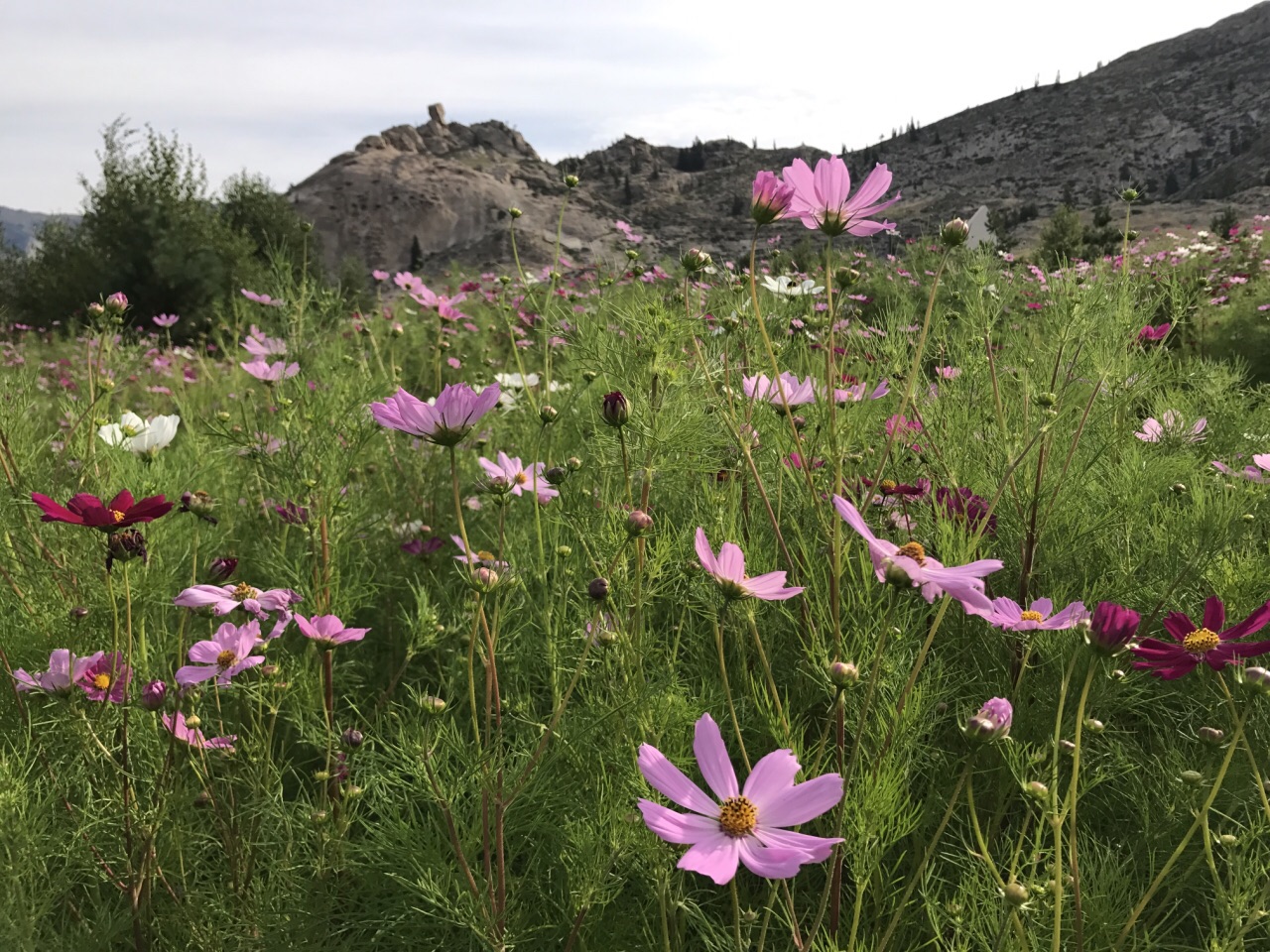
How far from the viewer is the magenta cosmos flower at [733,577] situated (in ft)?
2.22

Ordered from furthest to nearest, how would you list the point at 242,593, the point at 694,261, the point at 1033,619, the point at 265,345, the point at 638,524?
the point at 265,345
the point at 694,261
the point at 242,593
the point at 1033,619
the point at 638,524

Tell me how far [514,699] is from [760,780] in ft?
2.09

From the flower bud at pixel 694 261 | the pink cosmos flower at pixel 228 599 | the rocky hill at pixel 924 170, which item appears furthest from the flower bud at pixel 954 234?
the rocky hill at pixel 924 170

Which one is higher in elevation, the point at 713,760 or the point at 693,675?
the point at 713,760

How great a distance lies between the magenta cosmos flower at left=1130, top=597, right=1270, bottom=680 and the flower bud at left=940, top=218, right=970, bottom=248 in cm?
47

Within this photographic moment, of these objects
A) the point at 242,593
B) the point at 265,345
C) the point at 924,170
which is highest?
the point at 924,170

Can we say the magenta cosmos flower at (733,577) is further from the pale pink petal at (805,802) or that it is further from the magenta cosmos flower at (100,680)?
the magenta cosmos flower at (100,680)

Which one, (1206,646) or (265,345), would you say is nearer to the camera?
(1206,646)

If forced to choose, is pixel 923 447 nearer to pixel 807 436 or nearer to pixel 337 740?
pixel 807 436

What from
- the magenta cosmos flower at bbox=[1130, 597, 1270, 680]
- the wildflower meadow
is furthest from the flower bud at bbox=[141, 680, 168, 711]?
the magenta cosmos flower at bbox=[1130, 597, 1270, 680]

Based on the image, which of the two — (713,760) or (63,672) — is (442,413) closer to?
(713,760)

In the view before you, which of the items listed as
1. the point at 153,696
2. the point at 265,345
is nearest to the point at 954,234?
the point at 153,696

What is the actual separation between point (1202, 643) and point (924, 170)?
105 feet

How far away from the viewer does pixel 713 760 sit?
0.58m
